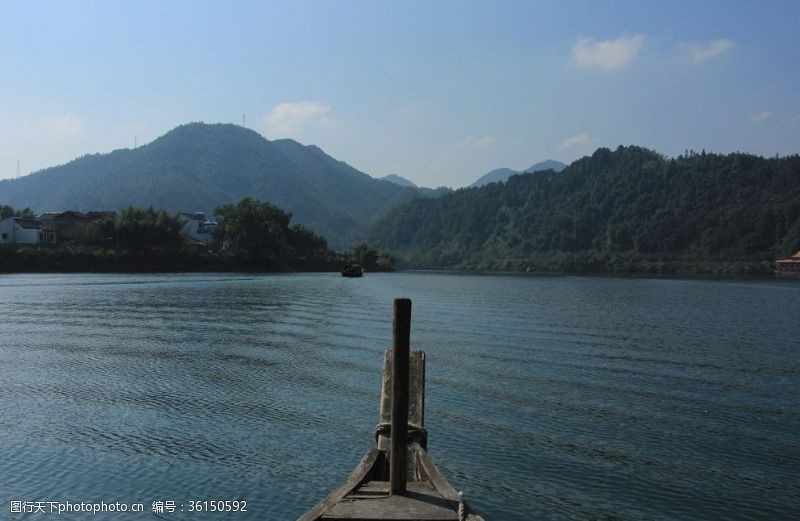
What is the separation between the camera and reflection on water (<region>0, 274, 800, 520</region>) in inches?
642

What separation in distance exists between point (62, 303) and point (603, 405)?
2256 inches

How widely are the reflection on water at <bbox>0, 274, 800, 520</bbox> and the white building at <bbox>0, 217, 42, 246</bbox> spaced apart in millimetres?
105901

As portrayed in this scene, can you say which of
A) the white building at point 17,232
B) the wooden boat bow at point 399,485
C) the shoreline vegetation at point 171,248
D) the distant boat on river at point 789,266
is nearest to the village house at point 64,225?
the shoreline vegetation at point 171,248

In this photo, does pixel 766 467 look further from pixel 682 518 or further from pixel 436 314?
pixel 436 314

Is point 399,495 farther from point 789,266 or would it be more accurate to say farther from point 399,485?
point 789,266

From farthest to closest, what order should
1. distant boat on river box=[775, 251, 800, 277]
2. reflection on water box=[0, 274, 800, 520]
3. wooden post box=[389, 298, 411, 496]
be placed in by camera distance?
distant boat on river box=[775, 251, 800, 277] < reflection on water box=[0, 274, 800, 520] < wooden post box=[389, 298, 411, 496]

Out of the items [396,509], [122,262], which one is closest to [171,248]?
[122,262]

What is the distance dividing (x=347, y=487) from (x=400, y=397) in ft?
5.50

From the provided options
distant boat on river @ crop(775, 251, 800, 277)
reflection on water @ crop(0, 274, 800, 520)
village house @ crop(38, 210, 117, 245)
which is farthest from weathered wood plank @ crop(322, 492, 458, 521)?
distant boat on river @ crop(775, 251, 800, 277)

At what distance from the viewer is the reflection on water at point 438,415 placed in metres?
16.3

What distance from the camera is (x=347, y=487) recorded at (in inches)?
403

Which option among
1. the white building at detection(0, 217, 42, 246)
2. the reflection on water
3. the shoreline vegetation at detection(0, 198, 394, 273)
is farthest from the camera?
the white building at detection(0, 217, 42, 246)

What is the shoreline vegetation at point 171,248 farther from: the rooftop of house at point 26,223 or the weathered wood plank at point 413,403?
the weathered wood plank at point 413,403

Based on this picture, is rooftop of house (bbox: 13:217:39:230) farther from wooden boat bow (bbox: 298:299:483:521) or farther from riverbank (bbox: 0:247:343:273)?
wooden boat bow (bbox: 298:299:483:521)
